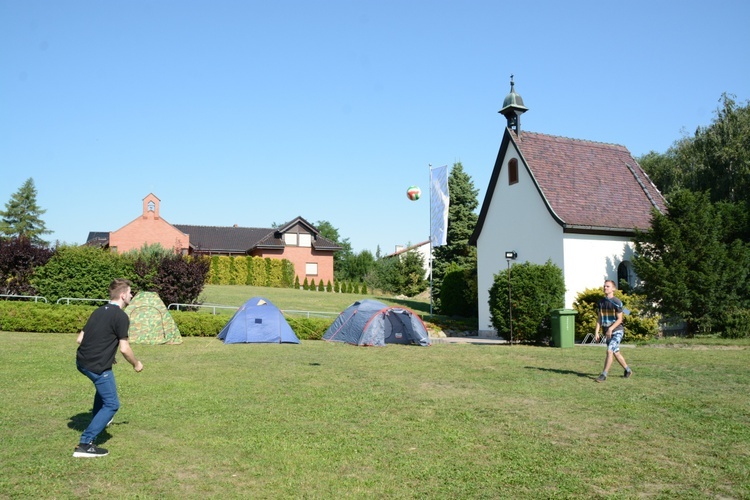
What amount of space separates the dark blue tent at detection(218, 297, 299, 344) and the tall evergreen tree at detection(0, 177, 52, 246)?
70033mm

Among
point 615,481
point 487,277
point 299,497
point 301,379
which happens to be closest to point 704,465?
point 615,481

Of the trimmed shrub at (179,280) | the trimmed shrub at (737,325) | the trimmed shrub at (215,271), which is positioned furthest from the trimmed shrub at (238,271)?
the trimmed shrub at (737,325)

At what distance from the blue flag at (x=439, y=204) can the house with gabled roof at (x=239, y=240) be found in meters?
23.1

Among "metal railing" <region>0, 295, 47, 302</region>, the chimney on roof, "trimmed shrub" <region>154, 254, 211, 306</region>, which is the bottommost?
"metal railing" <region>0, 295, 47, 302</region>

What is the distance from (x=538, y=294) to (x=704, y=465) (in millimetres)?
15018

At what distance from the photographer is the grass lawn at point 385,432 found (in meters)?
5.51

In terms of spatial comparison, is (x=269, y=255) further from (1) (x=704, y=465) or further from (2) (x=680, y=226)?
(1) (x=704, y=465)

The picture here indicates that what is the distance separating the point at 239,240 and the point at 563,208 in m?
43.8

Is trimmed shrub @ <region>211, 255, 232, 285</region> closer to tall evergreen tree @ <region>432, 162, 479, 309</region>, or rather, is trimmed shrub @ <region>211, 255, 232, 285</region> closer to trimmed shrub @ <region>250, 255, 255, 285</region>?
trimmed shrub @ <region>250, 255, 255, 285</region>

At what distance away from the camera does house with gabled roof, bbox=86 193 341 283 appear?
51625 millimetres

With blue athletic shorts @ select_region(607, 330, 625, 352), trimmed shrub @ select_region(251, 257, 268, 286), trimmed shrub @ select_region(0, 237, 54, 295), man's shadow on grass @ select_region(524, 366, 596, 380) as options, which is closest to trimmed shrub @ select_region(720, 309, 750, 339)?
man's shadow on grass @ select_region(524, 366, 596, 380)

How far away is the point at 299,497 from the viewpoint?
205 inches

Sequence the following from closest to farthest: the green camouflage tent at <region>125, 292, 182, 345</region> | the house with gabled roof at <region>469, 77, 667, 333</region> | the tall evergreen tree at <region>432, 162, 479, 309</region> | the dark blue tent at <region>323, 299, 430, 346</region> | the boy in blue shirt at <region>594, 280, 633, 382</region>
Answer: the boy in blue shirt at <region>594, 280, 633, 382</region> → the green camouflage tent at <region>125, 292, 182, 345</region> → the dark blue tent at <region>323, 299, 430, 346</region> → the house with gabled roof at <region>469, 77, 667, 333</region> → the tall evergreen tree at <region>432, 162, 479, 309</region>

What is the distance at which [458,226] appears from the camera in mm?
42844
